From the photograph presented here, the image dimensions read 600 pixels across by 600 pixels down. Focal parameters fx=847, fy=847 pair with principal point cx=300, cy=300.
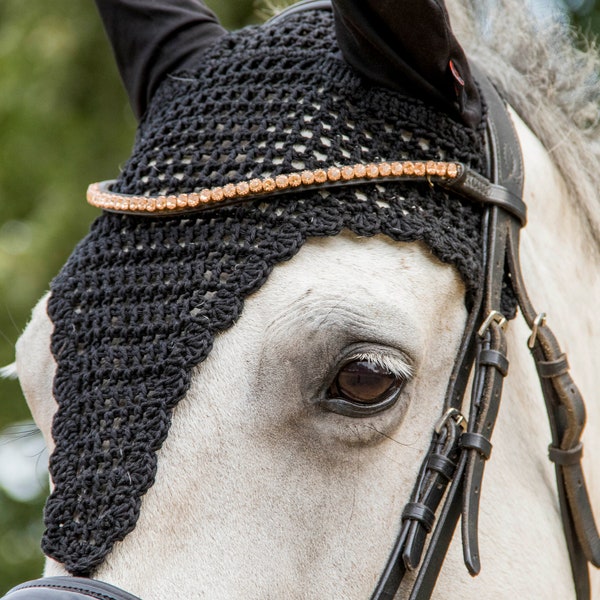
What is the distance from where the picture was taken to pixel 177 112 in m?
1.83

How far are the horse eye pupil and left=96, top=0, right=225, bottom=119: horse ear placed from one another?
0.86 metres

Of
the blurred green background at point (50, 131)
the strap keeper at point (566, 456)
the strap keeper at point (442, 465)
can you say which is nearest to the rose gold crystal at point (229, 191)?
the strap keeper at point (442, 465)

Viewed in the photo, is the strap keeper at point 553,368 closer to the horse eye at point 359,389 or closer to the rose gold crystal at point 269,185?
the horse eye at point 359,389

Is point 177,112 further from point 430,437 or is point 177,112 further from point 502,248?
point 430,437

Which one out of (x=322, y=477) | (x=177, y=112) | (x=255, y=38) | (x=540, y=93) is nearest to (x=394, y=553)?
(x=322, y=477)

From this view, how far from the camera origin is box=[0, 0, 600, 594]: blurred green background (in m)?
4.38

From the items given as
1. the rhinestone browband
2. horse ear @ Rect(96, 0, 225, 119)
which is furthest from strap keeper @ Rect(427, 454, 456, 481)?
horse ear @ Rect(96, 0, 225, 119)

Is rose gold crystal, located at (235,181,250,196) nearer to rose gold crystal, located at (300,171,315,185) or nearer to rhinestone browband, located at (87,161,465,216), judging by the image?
rhinestone browband, located at (87,161,465,216)

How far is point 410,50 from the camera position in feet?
5.42

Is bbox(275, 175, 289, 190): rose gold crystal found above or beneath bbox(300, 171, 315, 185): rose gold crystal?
beneath

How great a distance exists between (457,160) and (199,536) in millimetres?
900

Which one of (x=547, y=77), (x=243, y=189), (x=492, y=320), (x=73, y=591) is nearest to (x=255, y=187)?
(x=243, y=189)

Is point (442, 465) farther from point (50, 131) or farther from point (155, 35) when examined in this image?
point (50, 131)

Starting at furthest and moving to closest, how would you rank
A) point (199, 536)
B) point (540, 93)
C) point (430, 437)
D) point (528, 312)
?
1. point (540, 93)
2. point (528, 312)
3. point (430, 437)
4. point (199, 536)
